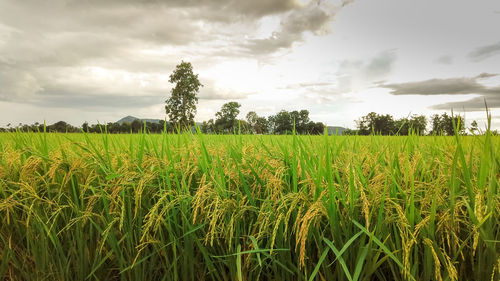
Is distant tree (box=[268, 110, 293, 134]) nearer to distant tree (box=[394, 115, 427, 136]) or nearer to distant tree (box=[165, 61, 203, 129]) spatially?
distant tree (box=[394, 115, 427, 136])

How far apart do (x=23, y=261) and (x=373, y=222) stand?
125 inches

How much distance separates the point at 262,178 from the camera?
7.48 feet

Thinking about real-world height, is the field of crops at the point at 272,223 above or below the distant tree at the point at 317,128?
below

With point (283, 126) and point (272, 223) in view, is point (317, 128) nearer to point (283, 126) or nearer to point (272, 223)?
point (272, 223)

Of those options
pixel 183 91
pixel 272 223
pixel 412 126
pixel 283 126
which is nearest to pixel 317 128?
pixel 412 126

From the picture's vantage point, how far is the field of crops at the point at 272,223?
1573 mm

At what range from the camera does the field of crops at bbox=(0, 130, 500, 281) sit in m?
1.57

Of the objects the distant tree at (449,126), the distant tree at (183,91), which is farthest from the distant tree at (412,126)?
the distant tree at (183,91)

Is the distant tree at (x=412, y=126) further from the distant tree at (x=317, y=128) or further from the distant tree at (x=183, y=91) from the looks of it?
the distant tree at (x=183, y=91)

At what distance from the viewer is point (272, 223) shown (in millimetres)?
1660

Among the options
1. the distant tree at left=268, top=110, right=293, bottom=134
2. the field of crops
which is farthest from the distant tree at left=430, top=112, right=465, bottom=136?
the distant tree at left=268, top=110, right=293, bottom=134

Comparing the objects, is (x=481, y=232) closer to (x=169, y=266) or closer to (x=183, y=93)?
(x=169, y=266)

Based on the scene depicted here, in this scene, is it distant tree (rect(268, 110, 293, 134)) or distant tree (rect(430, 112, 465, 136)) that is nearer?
distant tree (rect(430, 112, 465, 136))

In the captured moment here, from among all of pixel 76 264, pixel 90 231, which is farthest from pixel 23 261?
pixel 90 231
